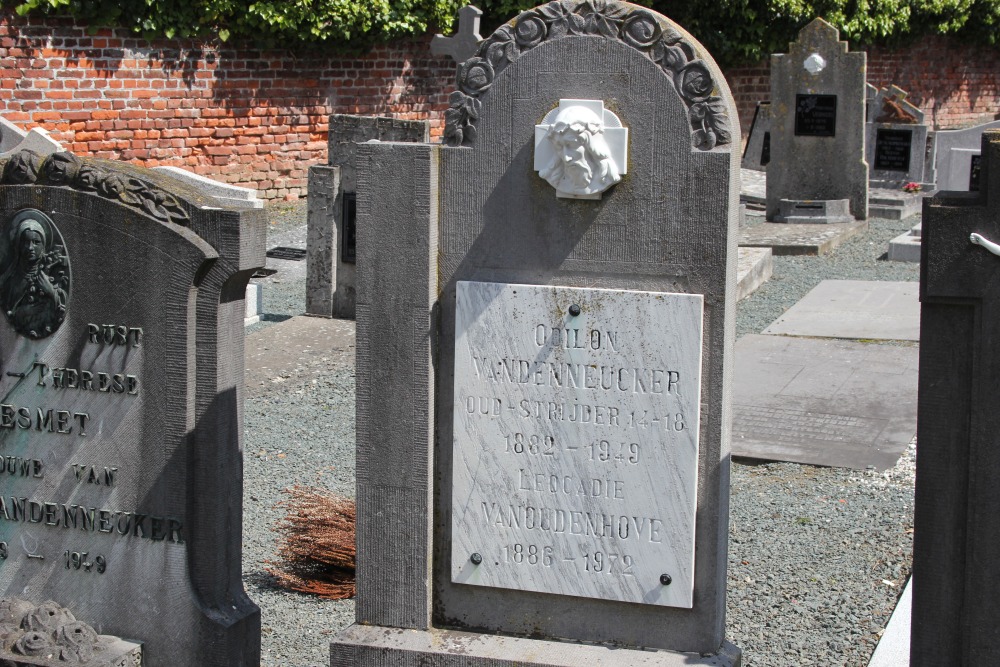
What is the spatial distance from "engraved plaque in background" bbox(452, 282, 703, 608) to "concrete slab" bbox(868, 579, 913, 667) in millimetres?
1039

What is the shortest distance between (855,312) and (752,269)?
1308mm

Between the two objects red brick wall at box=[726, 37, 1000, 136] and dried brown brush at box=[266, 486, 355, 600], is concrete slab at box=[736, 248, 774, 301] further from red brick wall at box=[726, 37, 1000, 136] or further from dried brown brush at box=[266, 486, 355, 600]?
red brick wall at box=[726, 37, 1000, 136]

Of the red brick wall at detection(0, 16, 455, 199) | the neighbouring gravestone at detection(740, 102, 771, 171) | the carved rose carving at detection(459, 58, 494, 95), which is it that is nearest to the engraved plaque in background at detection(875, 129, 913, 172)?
the neighbouring gravestone at detection(740, 102, 771, 171)

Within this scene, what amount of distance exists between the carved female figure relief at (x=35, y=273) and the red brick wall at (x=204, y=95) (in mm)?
10306

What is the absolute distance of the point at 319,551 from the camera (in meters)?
5.03

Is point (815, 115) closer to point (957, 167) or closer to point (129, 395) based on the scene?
point (957, 167)

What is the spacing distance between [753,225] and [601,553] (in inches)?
451

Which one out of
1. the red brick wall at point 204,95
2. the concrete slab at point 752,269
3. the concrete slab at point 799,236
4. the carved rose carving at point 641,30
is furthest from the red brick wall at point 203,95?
the carved rose carving at point 641,30

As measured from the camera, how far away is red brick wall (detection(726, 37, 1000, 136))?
28094 mm

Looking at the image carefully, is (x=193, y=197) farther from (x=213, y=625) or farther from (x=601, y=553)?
(x=601, y=553)

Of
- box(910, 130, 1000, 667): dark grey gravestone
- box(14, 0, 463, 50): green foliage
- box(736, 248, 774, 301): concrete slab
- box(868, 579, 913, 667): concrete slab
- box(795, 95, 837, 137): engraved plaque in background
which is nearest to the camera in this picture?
box(910, 130, 1000, 667): dark grey gravestone

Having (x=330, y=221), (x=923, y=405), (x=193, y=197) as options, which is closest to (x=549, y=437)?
(x=923, y=405)

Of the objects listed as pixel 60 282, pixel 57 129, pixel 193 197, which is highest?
pixel 57 129

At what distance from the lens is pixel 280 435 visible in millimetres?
6969
